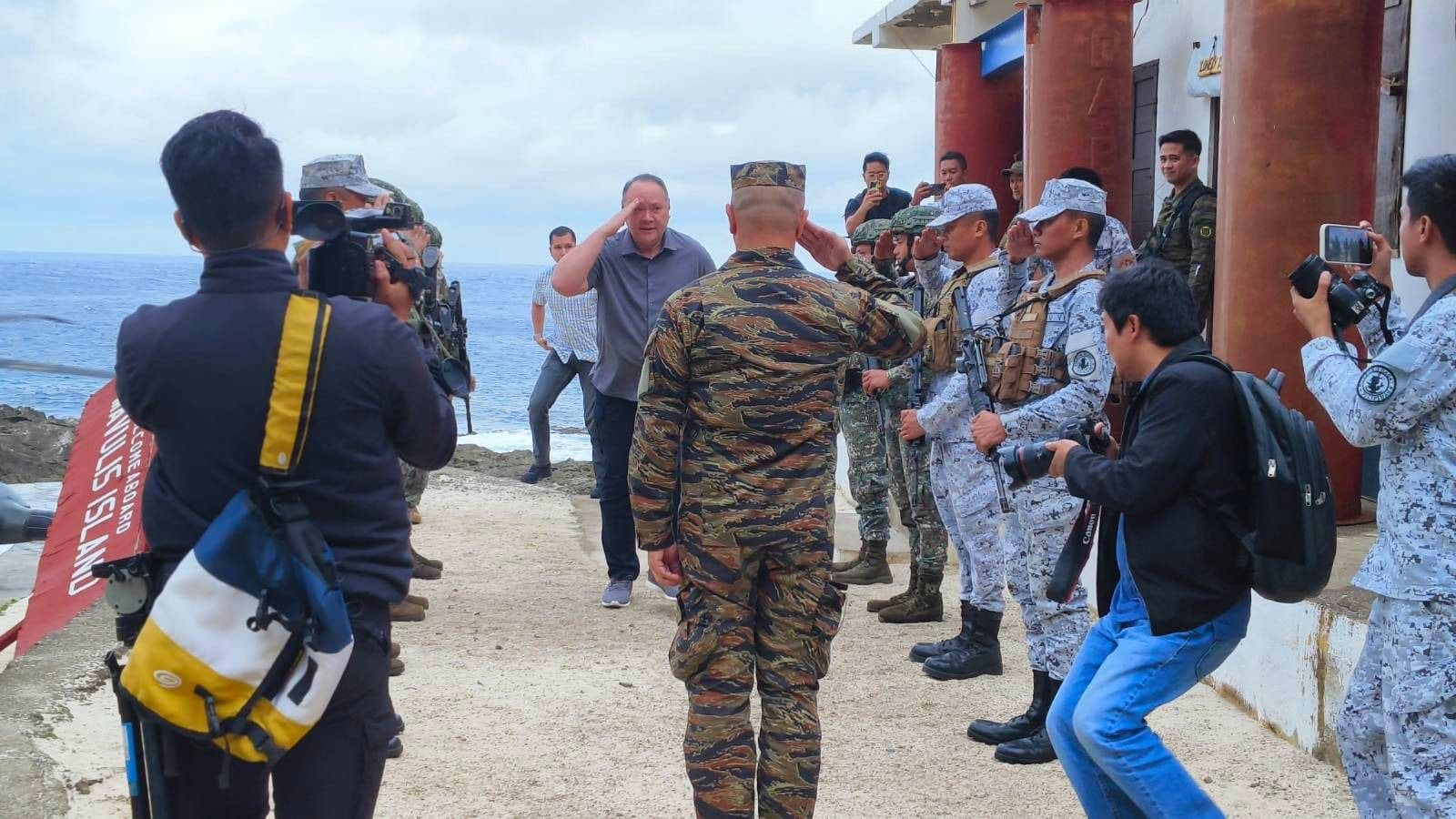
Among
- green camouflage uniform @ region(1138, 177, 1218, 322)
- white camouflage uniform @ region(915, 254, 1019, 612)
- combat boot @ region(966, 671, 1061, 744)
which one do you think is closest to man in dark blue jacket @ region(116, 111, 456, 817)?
combat boot @ region(966, 671, 1061, 744)

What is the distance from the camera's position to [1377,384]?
9.51 ft

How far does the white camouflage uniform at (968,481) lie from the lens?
518 cm

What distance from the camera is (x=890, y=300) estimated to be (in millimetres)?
3936

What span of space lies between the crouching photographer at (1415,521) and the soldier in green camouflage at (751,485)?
127cm

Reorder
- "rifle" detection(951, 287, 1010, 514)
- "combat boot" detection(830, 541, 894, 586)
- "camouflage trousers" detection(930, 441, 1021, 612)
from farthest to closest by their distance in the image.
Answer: "combat boot" detection(830, 541, 894, 586), "camouflage trousers" detection(930, 441, 1021, 612), "rifle" detection(951, 287, 1010, 514)

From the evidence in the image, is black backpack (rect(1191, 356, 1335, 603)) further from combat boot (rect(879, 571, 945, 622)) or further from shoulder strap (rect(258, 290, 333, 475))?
combat boot (rect(879, 571, 945, 622))

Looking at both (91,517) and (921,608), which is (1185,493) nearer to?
(921,608)

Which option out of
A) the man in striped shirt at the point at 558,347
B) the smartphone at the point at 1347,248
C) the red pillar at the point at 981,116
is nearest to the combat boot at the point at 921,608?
the smartphone at the point at 1347,248

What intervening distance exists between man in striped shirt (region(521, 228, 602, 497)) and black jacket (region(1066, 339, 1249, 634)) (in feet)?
21.8

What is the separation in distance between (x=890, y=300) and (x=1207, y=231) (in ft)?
13.1

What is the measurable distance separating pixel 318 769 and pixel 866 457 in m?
4.80

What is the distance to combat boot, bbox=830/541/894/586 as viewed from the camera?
282 inches

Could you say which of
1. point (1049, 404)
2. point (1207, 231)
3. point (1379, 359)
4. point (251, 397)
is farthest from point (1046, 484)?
point (1207, 231)

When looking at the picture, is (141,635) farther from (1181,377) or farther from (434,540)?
(434,540)
